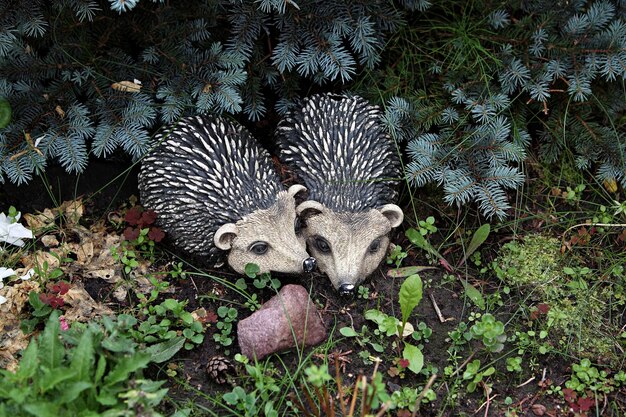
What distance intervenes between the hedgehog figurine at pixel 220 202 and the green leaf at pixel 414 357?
2.44ft

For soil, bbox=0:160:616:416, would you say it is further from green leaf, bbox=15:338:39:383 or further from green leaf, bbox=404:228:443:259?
green leaf, bbox=15:338:39:383

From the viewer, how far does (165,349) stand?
4047mm

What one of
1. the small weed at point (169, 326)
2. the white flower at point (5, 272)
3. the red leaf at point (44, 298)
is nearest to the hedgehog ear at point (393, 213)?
the small weed at point (169, 326)

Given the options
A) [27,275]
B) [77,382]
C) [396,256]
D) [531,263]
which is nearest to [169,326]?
[27,275]

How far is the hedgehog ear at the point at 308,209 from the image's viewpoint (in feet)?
14.8

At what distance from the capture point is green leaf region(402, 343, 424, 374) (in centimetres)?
416

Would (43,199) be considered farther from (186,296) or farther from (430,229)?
(430,229)

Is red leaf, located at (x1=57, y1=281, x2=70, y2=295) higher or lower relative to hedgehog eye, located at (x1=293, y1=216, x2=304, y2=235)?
lower

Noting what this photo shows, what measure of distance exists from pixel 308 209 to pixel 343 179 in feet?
1.01

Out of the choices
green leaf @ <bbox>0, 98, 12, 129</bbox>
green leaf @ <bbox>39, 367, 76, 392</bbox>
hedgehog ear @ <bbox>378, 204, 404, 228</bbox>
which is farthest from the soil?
green leaf @ <bbox>39, 367, 76, 392</bbox>

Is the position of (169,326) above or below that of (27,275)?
below

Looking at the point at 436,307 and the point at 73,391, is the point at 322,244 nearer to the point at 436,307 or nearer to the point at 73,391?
the point at 436,307

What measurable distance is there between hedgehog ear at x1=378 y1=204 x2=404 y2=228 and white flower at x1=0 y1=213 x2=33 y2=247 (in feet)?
Answer: 7.25

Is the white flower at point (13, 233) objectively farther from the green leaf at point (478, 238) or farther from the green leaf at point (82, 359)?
the green leaf at point (478, 238)
